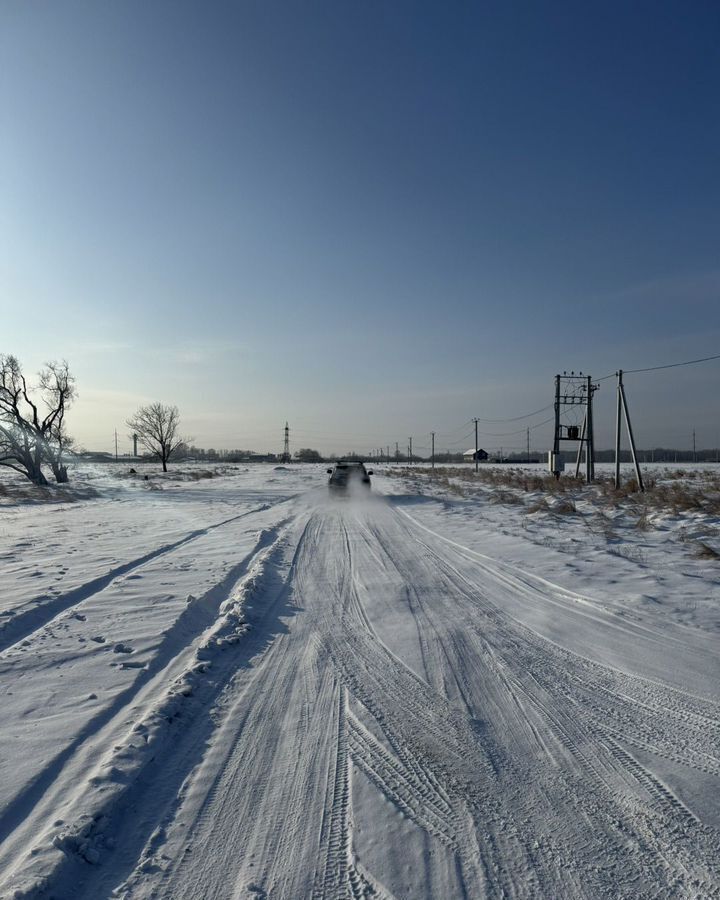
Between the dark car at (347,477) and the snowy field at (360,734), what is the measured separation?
49.4 ft

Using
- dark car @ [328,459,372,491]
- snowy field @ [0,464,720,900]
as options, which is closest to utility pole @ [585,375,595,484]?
Result: dark car @ [328,459,372,491]

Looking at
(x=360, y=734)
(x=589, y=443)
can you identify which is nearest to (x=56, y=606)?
(x=360, y=734)

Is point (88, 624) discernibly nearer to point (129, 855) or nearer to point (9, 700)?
point (9, 700)

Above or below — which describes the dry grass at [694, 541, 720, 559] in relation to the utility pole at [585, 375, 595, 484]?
below

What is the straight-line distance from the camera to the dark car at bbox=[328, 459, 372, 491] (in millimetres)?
23406

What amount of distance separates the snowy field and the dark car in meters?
15.1

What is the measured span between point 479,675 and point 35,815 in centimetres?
326

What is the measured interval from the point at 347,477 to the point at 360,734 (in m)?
20.4

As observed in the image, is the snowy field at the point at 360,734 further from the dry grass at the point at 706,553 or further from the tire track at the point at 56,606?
the dry grass at the point at 706,553

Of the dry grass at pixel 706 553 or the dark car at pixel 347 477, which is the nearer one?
the dry grass at pixel 706 553

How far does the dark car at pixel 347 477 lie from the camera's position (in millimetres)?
23406

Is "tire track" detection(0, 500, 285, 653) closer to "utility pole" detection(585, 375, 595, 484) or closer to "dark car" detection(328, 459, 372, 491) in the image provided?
"dark car" detection(328, 459, 372, 491)

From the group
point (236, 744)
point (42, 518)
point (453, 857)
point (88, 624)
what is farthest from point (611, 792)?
point (42, 518)

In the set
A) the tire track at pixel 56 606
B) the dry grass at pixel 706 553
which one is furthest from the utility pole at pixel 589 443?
the tire track at pixel 56 606
